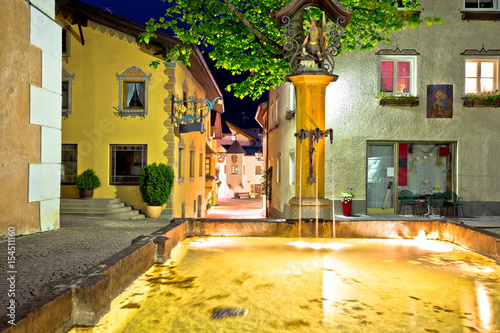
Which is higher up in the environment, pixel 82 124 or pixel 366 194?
pixel 82 124

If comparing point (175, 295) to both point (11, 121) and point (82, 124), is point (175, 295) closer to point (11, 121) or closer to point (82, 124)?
point (11, 121)

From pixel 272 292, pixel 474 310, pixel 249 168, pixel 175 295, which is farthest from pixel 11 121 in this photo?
pixel 249 168

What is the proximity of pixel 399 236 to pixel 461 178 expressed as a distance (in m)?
8.01

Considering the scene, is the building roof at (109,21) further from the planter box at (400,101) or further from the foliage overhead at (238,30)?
the planter box at (400,101)

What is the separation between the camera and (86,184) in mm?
15750

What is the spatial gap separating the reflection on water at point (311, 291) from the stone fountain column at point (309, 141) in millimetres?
909

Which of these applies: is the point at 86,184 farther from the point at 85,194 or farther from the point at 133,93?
the point at 133,93

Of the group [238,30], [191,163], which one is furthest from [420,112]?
[191,163]

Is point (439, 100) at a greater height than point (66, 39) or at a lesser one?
lesser

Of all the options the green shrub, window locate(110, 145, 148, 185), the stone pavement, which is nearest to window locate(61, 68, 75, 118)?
window locate(110, 145, 148, 185)

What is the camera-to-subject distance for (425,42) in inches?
562

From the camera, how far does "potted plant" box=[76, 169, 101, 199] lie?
15.7 meters

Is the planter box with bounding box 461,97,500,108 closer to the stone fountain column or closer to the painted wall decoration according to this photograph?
the painted wall decoration

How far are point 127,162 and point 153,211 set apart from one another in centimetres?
242
